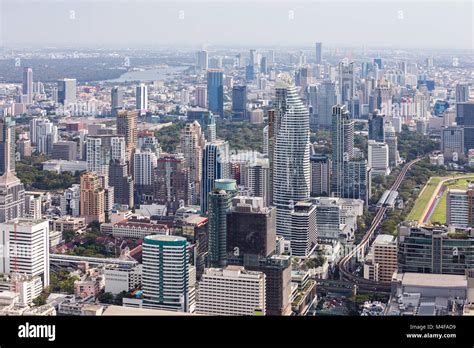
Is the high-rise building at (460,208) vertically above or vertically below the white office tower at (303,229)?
above

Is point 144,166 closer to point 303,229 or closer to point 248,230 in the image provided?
point 303,229

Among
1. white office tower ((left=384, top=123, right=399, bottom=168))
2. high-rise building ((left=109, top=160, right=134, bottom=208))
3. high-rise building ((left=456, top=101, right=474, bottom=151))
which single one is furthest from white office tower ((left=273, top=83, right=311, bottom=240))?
high-rise building ((left=456, top=101, right=474, bottom=151))

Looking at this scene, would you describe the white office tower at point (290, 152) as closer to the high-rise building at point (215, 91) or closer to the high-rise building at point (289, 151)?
the high-rise building at point (289, 151)

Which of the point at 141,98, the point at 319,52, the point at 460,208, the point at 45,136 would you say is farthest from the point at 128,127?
the point at 460,208

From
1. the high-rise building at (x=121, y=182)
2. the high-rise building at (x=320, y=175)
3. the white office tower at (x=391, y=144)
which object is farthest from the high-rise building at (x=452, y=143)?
the high-rise building at (x=121, y=182)
